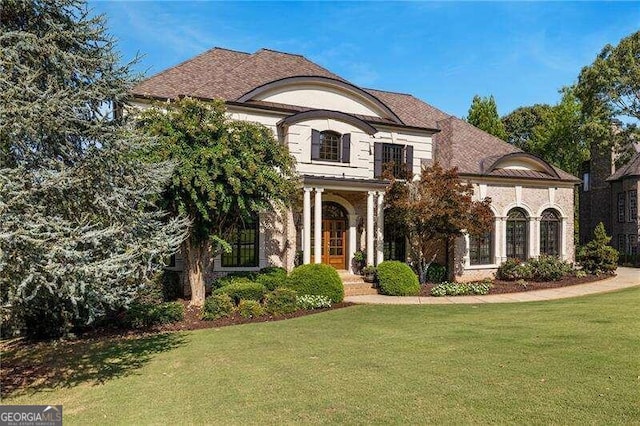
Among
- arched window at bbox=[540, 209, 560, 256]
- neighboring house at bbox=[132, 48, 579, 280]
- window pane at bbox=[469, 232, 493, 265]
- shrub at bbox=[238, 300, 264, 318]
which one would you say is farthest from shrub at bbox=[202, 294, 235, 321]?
arched window at bbox=[540, 209, 560, 256]

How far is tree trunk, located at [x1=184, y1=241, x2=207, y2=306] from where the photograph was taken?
13266 millimetres

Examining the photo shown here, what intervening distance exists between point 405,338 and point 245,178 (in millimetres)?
6154

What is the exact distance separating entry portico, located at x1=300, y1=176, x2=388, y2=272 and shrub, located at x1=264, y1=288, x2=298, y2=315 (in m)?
4.29

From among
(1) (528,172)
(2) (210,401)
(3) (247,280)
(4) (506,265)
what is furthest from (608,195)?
(2) (210,401)

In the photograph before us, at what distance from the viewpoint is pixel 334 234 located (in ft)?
61.9

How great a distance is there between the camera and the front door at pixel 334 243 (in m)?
18.6

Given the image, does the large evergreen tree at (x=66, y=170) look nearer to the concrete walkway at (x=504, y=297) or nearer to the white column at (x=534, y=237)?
the concrete walkway at (x=504, y=297)

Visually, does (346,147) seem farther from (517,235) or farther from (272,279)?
(517,235)

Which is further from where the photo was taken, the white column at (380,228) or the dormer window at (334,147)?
the white column at (380,228)

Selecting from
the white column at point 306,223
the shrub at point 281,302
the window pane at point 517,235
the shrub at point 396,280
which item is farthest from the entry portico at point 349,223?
the window pane at point 517,235

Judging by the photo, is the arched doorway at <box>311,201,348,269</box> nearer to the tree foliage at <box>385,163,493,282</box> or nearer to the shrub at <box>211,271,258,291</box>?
the tree foliage at <box>385,163,493,282</box>

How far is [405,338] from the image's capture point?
29.9 feet

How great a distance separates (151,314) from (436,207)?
10.6 meters

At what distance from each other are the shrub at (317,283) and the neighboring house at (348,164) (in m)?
1.79
